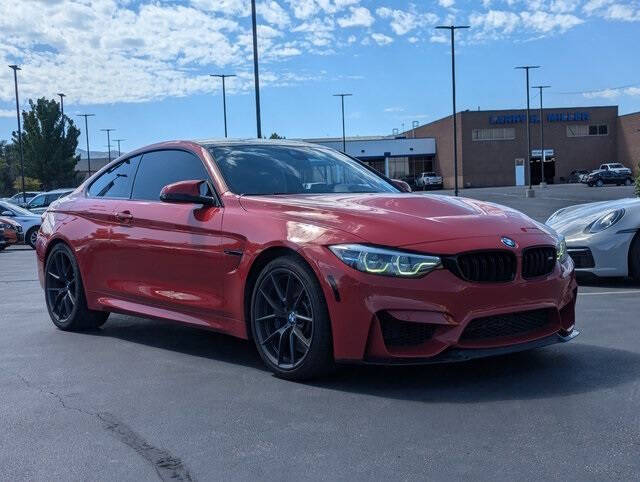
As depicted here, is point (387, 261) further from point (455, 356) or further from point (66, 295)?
point (66, 295)

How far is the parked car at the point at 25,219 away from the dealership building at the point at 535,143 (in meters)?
62.7

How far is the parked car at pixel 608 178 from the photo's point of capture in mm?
65875

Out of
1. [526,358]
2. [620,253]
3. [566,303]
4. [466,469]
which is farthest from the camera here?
[620,253]

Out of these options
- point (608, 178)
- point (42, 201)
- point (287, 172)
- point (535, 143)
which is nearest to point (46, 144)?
point (42, 201)

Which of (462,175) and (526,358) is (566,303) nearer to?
(526,358)

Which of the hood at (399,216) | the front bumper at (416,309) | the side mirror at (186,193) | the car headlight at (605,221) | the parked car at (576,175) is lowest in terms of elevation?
the front bumper at (416,309)

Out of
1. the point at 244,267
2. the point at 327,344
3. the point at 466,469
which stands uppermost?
the point at 244,267

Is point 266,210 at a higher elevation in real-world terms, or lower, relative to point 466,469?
higher

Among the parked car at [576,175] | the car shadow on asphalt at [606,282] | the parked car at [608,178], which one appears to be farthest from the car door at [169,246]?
the parked car at [576,175]

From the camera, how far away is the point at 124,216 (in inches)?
232

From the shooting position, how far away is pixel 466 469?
3.18m

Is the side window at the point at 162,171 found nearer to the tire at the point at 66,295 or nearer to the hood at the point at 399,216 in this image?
the hood at the point at 399,216

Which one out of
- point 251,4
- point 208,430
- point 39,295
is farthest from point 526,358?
point 251,4

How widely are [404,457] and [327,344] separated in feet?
3.67
